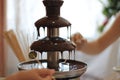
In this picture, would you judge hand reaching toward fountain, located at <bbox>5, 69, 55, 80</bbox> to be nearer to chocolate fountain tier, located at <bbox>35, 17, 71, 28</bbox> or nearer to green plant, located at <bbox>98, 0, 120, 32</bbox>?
chocolate fountain tier, located at <bbox>35, 17, 71, 28</bbox>

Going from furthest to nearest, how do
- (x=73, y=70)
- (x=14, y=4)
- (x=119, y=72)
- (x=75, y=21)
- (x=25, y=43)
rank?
(x=75, y=21), (x=14, y=4), (x=25, y=43), (x=119, y=72), (x=73, y=70)

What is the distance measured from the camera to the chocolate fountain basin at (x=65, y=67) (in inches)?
27.0

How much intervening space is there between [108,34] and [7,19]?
741mm

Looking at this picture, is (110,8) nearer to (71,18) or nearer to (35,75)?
(71,18)

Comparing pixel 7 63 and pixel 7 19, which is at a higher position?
pixel 7 19

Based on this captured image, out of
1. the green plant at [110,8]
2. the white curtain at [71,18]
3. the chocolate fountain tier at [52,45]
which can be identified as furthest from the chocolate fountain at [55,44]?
the green plant at [110,8]

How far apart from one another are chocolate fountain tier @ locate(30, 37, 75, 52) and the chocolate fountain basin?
57 mm

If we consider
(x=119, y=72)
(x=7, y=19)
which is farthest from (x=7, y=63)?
(x=119, y=72)

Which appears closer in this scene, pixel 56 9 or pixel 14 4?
pixel 56 9

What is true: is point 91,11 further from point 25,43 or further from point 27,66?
point 27,66

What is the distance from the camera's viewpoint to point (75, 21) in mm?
2219

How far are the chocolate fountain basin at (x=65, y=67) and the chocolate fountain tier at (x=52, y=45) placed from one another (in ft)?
0.19

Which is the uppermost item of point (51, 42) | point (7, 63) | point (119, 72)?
point (51, 42)

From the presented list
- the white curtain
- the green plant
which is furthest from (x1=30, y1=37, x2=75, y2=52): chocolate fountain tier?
the green plant
